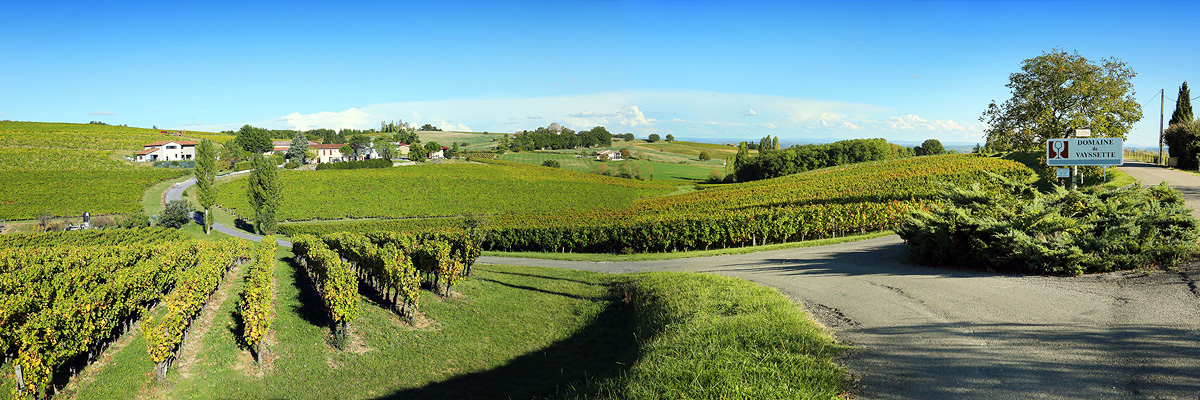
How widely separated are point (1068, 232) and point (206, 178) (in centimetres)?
6204

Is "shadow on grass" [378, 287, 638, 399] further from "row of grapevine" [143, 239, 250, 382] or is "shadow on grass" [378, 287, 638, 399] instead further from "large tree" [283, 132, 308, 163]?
"large tree" [283, 132, 308, 163]

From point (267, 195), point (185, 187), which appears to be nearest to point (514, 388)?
point (267, 195)

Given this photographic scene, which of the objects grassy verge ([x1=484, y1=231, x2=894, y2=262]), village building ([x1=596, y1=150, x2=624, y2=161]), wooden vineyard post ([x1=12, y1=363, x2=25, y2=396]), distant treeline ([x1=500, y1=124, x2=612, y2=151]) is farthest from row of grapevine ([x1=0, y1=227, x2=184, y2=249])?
distant treeline ([x1=500, y1=124, x2=612, y2=151])

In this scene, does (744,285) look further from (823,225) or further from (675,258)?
(823,225)

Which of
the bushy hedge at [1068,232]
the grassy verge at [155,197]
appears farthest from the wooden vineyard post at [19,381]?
the grassy verge at [155,197]

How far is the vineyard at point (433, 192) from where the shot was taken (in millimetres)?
60094

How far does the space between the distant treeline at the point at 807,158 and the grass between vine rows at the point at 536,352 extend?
86672 mm

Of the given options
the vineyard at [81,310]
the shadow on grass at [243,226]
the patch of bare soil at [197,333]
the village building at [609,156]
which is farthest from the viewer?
the village building at [609,156]

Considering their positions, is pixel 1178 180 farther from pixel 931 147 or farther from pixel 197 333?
pixel 931 147

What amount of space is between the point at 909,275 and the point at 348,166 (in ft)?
297

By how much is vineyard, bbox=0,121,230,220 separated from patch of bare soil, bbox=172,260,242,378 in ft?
182

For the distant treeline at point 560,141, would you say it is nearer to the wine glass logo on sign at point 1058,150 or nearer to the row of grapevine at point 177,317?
the row of grapevine at point 177,317

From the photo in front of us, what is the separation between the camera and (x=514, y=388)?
38.5ft

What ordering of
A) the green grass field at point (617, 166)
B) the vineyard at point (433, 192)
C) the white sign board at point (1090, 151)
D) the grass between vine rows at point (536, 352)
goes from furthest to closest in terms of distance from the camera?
1. the green grass field at point (617, 166)
2. the vineyard at point (433, 192)
3. the white sign board at point (1090, 151)
4. the grass between vine rows at point (536, 352)
